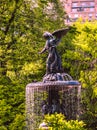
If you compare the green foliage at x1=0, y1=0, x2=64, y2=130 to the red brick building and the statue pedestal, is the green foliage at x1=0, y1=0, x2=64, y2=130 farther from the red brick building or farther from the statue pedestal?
the red brick building

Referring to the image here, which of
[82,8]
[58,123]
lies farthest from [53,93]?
[82,8]

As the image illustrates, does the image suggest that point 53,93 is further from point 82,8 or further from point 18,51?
point 82,8

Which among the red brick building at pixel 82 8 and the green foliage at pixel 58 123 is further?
the red brick building at pixel 82 8

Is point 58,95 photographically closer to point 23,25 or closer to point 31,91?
point 31,91

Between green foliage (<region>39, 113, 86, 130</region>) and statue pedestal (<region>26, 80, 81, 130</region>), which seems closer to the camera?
green foliage (<region>39, 113, 86, 130</region>)

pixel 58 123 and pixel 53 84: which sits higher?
pixel 53 84

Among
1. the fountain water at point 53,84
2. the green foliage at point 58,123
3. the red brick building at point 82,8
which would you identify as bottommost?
the red brick building at point 82,8

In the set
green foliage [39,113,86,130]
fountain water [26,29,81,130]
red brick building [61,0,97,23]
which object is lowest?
red brick building [61,0,97,23]

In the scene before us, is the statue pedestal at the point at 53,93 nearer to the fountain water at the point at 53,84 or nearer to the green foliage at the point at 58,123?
the fountain water at the point at 53,84

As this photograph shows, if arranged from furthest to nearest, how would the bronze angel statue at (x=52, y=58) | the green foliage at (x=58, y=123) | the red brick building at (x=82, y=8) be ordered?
the red brick building at (x=82, y=8)
the bronze angel statue at (x=52, y=58)
the green foliage at (x=58, y=123)

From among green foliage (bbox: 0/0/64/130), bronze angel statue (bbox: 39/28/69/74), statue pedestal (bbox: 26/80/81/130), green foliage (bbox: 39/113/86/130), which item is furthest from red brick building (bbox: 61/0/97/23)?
green foliage (bbox: 39/113/86/130)

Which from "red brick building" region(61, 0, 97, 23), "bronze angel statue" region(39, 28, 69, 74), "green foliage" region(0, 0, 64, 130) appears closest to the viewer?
"bronze angel statue" region(39, 28, 69, 74)

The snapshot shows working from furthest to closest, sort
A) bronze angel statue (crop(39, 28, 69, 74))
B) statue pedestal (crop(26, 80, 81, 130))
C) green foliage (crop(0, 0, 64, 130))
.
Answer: green foliage (crop(0, 0, 64, 130)), bronze angel statue (crop(39, 28, 69, 74)), statue pedestal (crop(26, 80, 81, 130))

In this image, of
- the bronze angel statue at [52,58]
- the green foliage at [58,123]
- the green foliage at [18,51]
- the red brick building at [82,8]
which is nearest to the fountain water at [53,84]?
the bronze angel statue at [52,58]
